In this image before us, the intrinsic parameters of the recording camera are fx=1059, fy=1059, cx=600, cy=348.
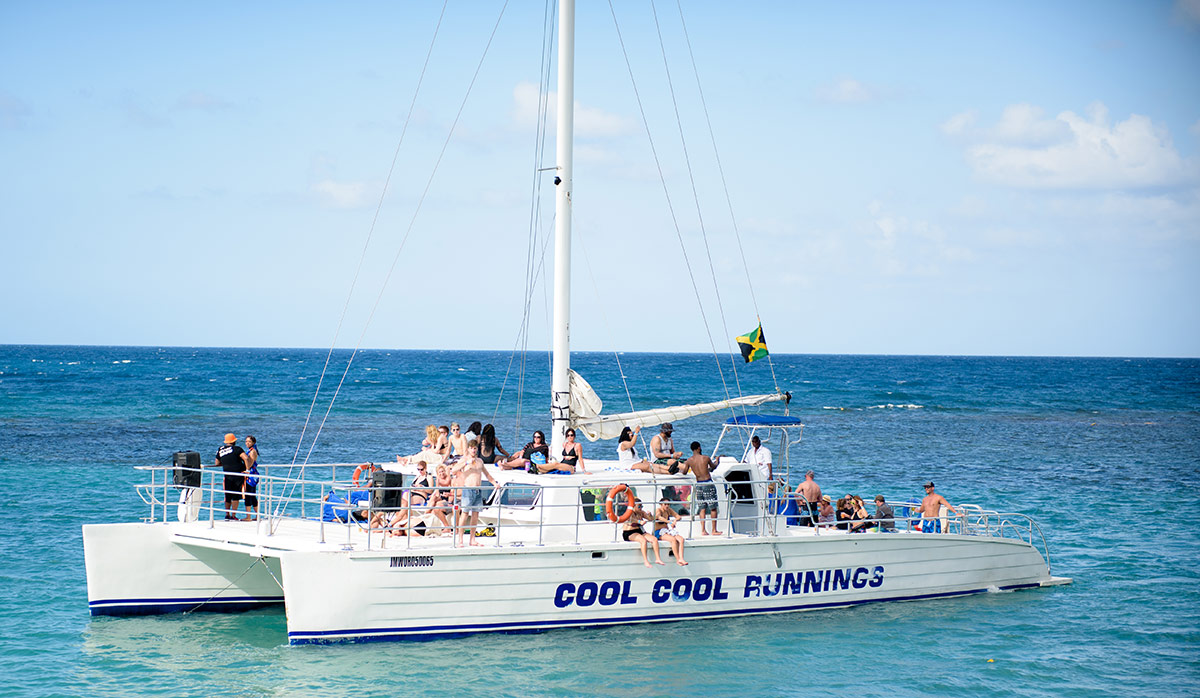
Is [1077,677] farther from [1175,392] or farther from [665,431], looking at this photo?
[1175,392]

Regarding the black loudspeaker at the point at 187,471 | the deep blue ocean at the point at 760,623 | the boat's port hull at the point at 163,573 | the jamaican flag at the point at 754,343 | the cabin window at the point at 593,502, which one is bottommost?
the deep blue ocean at the point at 760,623

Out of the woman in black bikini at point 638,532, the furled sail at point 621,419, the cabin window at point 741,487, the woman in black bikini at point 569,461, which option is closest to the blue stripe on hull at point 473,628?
the woman in black bikini at point 638,532

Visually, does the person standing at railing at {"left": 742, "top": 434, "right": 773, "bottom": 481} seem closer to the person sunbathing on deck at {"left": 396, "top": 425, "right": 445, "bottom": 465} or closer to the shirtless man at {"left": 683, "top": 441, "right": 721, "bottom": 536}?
the shirtless man at {"left": 683, "top": 441, "right": 721, "bottom": 536}

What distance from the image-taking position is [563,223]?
16625mm

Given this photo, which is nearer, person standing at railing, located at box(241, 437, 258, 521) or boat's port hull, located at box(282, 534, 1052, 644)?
boat's port hull, located at box(282, 534, 1052, 644)

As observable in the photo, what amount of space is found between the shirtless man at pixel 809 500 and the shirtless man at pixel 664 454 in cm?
210

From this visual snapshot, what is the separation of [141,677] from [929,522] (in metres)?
12.8

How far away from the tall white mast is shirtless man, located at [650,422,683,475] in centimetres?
153

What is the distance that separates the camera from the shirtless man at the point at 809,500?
55.7ft

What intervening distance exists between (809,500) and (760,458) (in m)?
1.07

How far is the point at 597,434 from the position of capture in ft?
56.5

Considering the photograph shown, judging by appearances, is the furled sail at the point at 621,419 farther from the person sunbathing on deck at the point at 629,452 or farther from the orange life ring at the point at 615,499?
the orange life ring at the point at 615,499

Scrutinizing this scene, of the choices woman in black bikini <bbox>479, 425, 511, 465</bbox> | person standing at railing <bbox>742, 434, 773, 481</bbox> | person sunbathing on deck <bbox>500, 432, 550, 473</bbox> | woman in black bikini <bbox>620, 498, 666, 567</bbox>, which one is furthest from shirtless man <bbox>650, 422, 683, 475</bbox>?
woman in black bikini <bbox>479, 425, 511, 465</bbox>

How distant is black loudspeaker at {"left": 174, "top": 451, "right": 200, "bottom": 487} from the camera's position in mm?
15930
